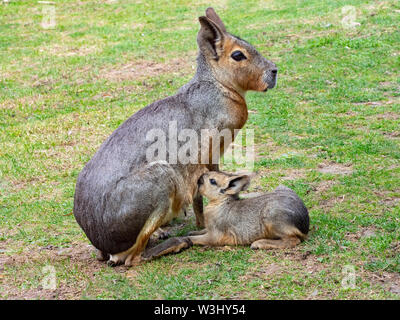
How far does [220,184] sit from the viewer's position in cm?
579

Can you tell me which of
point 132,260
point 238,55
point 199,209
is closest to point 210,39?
point 238,55

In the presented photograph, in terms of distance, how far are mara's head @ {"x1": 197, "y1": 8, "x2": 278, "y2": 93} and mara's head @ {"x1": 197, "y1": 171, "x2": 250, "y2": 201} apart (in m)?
0.97

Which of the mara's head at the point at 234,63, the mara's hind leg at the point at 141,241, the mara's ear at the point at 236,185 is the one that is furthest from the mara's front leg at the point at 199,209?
the mara's head at the point at 234,63

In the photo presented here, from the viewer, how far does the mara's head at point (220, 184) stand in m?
5.74

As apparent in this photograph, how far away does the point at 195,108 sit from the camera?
595 centimetres

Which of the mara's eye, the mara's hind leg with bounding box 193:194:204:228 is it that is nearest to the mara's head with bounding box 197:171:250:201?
the mara's hind leg with bounding box 193:194:204:228

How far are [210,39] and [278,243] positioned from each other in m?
2.18

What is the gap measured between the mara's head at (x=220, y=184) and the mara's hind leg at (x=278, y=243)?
0.58m

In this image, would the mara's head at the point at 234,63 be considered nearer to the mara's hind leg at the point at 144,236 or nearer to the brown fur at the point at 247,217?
the brown fur at the point at 247,217

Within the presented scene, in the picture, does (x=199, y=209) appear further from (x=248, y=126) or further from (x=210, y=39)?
(x=248, y=126)

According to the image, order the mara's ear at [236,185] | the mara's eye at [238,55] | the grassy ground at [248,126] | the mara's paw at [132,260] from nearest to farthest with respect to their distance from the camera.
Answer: the grassy ground at [248,126]
the mara's paw at [132,260]
the mara's ear at [236,185]
the mara's eye at [238,55]

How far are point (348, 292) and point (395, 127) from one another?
15.3ft
